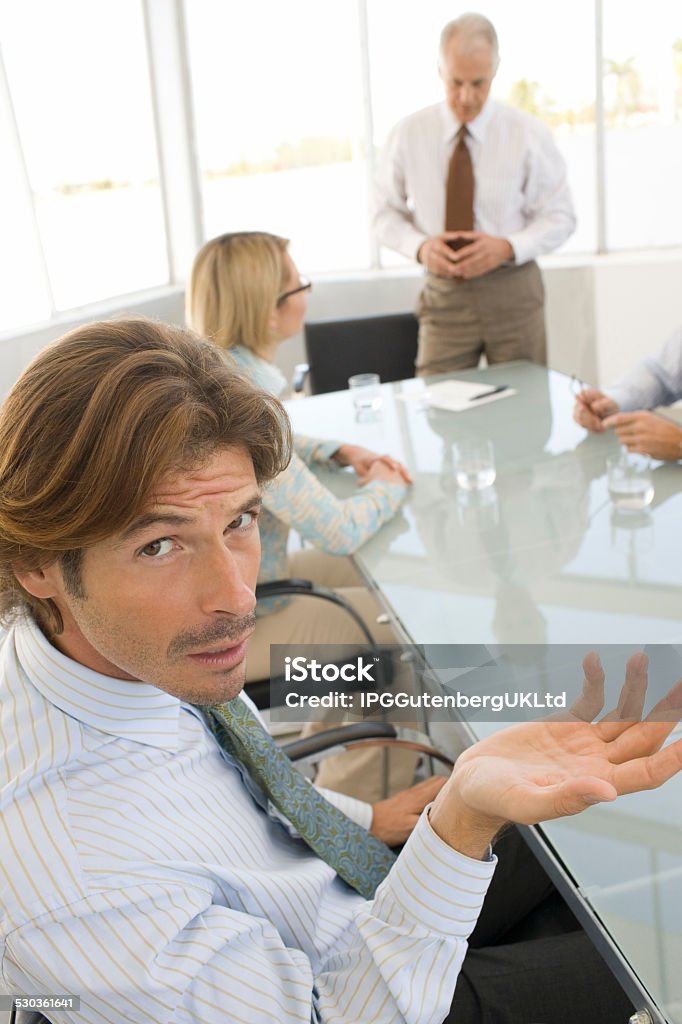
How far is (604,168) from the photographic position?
552cm

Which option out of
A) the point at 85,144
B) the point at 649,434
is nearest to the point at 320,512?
→ the point at 649,434

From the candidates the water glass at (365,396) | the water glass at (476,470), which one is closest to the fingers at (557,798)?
the water glass at (476,470)

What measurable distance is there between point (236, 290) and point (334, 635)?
0.88 m

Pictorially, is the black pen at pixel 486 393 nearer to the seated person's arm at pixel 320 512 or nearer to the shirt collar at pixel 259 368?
the shirt collar at pixel 259 368

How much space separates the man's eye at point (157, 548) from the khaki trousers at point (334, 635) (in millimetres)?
1127

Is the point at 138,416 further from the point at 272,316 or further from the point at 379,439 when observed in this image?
the point at 379,439

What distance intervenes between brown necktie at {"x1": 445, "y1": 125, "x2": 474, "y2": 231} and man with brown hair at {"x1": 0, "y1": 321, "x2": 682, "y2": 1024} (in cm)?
324

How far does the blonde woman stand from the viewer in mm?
2098

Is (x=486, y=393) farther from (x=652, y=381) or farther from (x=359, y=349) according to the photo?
(x=359, y=349)

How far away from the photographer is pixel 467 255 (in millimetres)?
3756

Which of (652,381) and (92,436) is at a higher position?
(92,436)

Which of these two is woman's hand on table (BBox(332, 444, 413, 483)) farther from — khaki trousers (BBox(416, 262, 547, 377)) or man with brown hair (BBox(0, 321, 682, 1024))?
khaki trousers (BBox(416, 262, 547, 377))

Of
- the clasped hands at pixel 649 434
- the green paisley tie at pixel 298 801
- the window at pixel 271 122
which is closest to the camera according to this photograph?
the green paisley tie at pixel 298 801

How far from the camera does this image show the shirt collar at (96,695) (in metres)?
1.00
